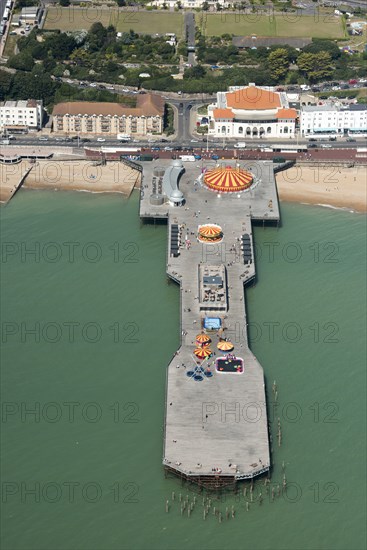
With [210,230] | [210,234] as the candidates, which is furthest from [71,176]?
[210,234]

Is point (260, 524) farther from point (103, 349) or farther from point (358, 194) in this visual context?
point (358, 194)

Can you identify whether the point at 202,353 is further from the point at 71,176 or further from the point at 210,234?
the point at 71,176

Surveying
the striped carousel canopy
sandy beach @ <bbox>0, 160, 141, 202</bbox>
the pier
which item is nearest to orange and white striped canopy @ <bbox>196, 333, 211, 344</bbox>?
the pier

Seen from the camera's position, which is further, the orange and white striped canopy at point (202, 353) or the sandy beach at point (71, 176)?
the sandy beach at point (71, 176)

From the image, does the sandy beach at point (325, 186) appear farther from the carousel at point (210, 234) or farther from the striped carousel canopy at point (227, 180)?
the carousel at point (210, 234)

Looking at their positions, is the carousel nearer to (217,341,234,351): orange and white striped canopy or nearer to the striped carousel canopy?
the striped carousel canopy

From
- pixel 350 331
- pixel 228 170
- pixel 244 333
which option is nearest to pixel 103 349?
pixel 244 333

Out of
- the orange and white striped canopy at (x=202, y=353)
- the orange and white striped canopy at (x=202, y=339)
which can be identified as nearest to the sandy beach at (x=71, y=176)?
the orange and white striped canopy at (x=202, y=339)
